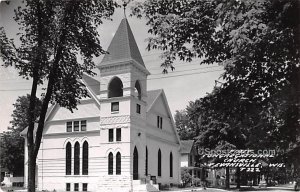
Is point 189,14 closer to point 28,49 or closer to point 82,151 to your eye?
point 28,49

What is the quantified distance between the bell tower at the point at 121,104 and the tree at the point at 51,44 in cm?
1284

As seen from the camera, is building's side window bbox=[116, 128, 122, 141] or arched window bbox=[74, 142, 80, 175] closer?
building's side window bbox=[116, 128, 122, 141]

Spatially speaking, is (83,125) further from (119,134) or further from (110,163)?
(110,163)

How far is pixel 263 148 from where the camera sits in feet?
18.1

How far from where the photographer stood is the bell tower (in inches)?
987

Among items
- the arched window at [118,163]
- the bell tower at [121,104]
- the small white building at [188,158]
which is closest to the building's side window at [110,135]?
the bell tower at [121,104]

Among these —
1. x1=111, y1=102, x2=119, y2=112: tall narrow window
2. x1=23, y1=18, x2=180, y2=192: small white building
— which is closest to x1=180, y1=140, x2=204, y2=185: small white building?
x1=23, y1=18, x2=180, y2=192: small white building

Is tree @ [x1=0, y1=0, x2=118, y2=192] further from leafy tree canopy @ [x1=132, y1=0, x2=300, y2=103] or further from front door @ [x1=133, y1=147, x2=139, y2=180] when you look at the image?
front door @ [x1=133, y1=147, x2=139, y2=180]

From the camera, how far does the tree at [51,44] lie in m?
Answer: 10.9

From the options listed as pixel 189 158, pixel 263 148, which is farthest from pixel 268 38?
pixel 189 158

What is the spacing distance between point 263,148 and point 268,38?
151 cm

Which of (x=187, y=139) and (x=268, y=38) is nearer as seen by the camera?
(x=268, y=38)

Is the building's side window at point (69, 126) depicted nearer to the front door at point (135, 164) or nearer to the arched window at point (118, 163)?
the arched window at point (118, 163)

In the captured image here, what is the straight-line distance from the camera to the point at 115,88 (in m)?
27.4
